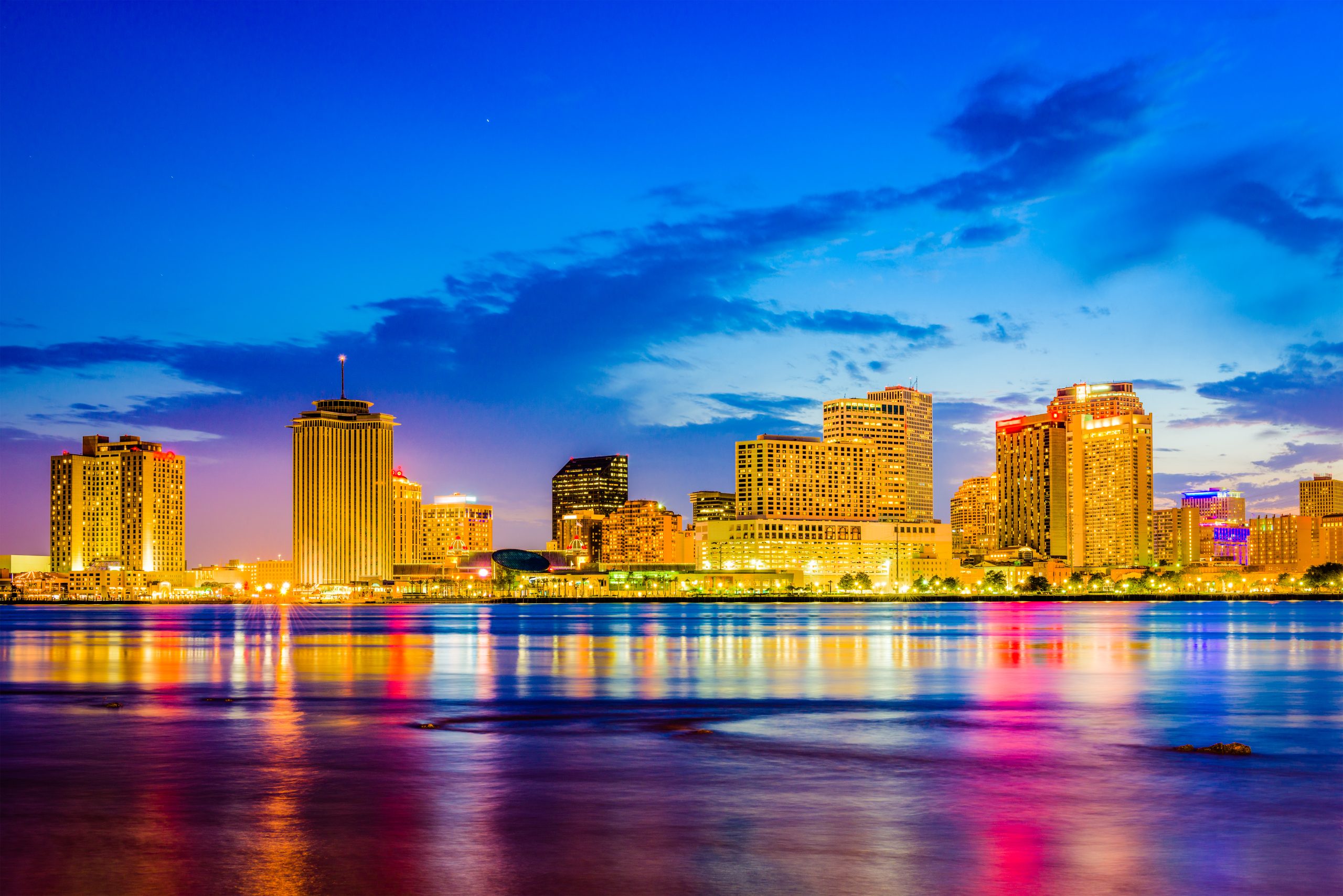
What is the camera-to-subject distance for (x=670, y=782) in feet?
90.0

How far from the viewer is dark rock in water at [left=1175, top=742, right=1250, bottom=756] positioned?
105 feet

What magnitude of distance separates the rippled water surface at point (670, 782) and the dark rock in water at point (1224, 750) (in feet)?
1.65

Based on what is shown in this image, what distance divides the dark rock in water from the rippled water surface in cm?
50

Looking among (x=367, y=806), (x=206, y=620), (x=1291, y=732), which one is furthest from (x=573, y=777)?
(x=206, y=620)

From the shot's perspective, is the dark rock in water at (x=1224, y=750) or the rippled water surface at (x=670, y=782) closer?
the rippled water surface at (x=670, y=782)

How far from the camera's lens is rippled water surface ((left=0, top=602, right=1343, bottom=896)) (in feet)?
62.1

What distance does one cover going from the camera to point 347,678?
59.2 metres

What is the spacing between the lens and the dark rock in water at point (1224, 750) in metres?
32.1

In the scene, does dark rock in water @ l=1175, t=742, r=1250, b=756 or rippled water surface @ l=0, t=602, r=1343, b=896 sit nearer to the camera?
rippled water surface @ l=0, t=602, r=1343, b=896

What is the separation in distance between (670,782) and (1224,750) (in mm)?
13812

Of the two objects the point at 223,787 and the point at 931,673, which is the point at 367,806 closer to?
the point at 223,787

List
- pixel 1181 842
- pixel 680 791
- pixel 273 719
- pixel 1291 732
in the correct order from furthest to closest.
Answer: pixel 273 719 < pixel 1291 732 < pixel 680 791 < pixel 1181 842

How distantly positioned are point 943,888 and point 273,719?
26.5m

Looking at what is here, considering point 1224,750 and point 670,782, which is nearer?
point 670,782
